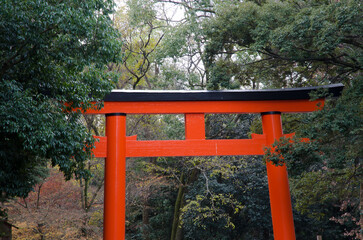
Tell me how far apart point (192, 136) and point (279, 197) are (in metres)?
1.92

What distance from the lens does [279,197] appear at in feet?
18.6

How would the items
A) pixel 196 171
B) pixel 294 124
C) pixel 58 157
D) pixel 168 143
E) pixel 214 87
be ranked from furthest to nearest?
pixel 196 171, pixel 294 124, pixel 214 87, pixel 168 143, pixel 58 157

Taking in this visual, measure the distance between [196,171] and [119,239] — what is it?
585cm

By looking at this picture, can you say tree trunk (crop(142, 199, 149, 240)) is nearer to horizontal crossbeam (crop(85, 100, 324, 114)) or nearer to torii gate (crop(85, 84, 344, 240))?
torii gate (crop(85, 84, 344, 240))

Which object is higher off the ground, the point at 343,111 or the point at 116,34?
the point at 116,34

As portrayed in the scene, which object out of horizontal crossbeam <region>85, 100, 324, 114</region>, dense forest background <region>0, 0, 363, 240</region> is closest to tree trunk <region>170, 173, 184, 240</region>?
dense forest background <region>0, 0, 363, 240</region>

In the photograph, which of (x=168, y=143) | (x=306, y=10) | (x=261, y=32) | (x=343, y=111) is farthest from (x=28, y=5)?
(x=343, y=111)

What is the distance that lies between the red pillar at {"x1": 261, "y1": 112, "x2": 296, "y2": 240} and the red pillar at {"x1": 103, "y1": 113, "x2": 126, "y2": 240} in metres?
2.69

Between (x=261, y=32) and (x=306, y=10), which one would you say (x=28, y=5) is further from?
(x=306, y=10)

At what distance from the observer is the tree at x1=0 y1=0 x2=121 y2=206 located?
3906 mm

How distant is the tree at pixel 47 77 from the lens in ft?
12.8

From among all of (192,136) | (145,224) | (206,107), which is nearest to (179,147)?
(192,136)

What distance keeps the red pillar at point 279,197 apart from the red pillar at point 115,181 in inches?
106

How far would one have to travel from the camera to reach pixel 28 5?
154 inches
